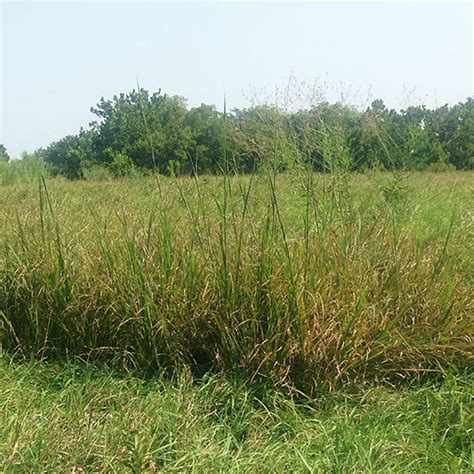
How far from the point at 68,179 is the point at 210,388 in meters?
6.37

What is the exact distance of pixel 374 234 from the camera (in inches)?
109

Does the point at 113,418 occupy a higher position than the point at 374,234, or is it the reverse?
the point at 374,234

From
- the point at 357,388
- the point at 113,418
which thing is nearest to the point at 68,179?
the point at 113,418

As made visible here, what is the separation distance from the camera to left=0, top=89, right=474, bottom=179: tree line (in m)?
2.73

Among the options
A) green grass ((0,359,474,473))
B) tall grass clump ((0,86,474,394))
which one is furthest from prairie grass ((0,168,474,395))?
green grass ((0,359,474,473))

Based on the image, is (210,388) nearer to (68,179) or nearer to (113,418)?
(113,418)

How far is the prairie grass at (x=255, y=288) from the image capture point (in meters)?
2.24

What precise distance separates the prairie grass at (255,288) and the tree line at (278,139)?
173mm

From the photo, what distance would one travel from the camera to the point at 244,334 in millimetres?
2258

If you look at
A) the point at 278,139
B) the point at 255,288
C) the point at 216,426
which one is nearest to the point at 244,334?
the point at 255,288

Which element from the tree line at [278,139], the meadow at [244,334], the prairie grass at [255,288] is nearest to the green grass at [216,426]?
the meadow at [244,334]

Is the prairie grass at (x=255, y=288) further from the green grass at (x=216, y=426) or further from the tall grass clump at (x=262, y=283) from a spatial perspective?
the green grass at (x=216, y=426)

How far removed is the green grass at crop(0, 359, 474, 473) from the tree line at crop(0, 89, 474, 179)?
5.00ft

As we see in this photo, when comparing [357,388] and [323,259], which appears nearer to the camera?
[357,388]
